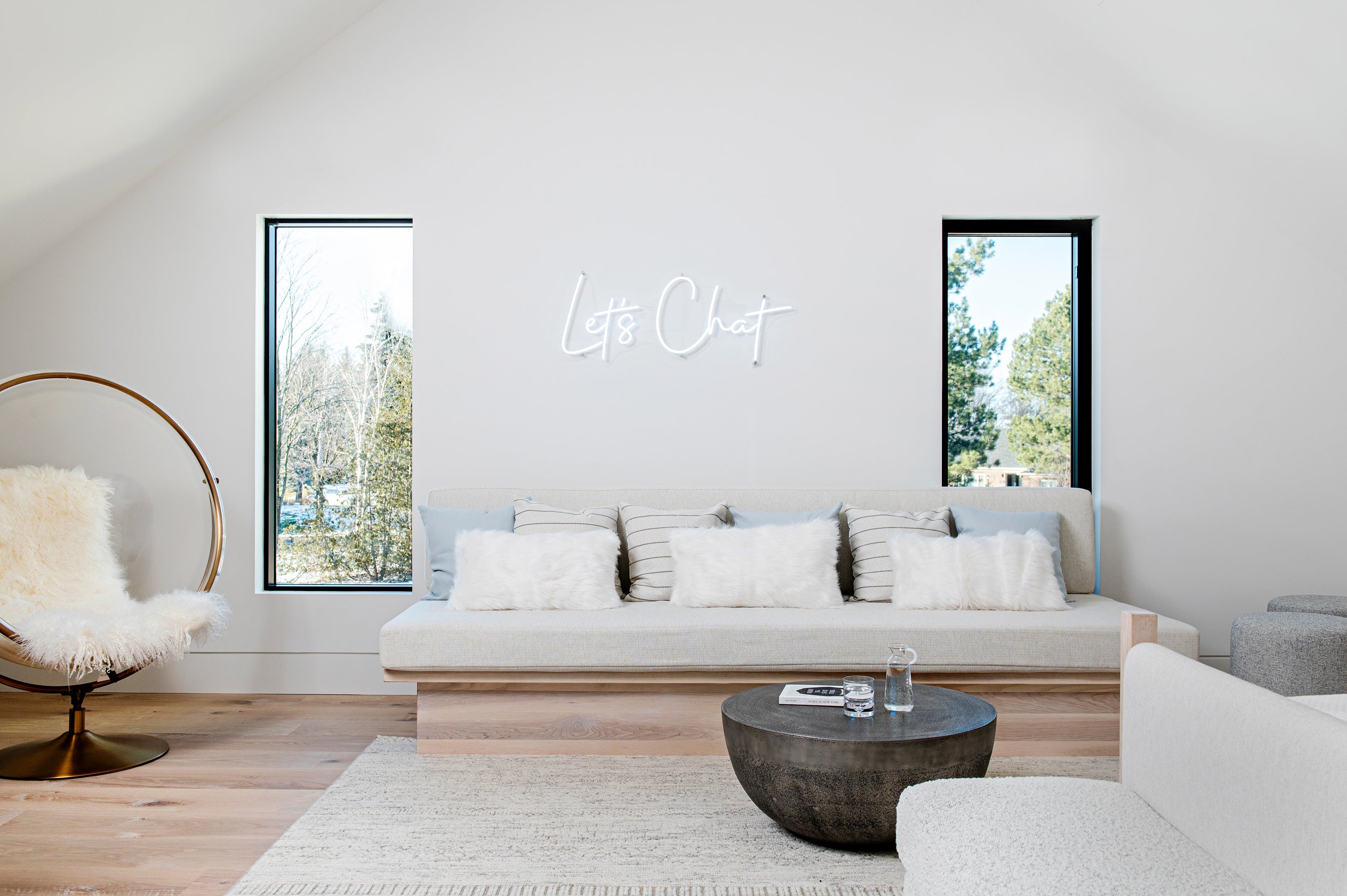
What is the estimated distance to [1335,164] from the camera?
10.6 feet

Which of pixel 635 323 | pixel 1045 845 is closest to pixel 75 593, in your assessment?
pixel 635 323

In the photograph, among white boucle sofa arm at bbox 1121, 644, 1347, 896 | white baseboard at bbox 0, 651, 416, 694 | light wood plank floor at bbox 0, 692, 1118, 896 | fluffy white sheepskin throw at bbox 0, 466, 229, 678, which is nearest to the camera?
white boucle sofa arm at bbox 1121, 644, 1347, 896

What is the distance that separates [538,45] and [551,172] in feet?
1.85

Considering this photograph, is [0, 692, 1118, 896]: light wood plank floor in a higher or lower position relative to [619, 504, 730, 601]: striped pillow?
lower

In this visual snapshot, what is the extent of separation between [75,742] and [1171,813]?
3.19 meters

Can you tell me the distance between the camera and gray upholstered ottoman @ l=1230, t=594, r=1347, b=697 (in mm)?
2852

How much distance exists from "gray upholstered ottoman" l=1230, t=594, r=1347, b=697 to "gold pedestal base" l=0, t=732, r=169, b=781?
3640mm

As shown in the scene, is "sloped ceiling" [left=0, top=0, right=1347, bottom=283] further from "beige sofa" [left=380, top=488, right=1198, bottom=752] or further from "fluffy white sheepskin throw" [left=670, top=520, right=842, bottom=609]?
"fluffy white sheepskin throw" [left=670, top=520, right=842, bottom=609]

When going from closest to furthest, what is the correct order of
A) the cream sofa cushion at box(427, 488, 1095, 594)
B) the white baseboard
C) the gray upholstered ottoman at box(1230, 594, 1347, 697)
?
the gray upholstered ottoman at box(1230, 594, 1347, 697) → the cream sofa cushion at box(427, 488, 1095, 594) → the white baseboard

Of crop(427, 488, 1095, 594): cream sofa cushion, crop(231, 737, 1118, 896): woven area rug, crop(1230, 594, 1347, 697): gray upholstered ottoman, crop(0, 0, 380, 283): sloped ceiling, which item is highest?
crop(0, 0, 380, 283): sloped ceiling

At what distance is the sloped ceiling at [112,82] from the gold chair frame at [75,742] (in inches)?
34.4

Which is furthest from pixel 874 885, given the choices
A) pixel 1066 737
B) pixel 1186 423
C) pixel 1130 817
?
pixel 1186 423

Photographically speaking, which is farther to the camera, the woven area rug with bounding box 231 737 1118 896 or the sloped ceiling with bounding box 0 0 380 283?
the sloped ceiling with bounding box 0 0 380 283

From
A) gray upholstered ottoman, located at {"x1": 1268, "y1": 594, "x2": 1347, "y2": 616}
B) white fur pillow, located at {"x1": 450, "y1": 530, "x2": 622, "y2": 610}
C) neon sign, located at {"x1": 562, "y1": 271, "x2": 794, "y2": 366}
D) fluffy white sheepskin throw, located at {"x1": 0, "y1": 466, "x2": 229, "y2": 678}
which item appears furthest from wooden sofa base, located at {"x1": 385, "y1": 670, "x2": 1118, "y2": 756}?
neon sign, located at {"x1": 562, "y1": 271, "x2": 794, "y2": 366}
